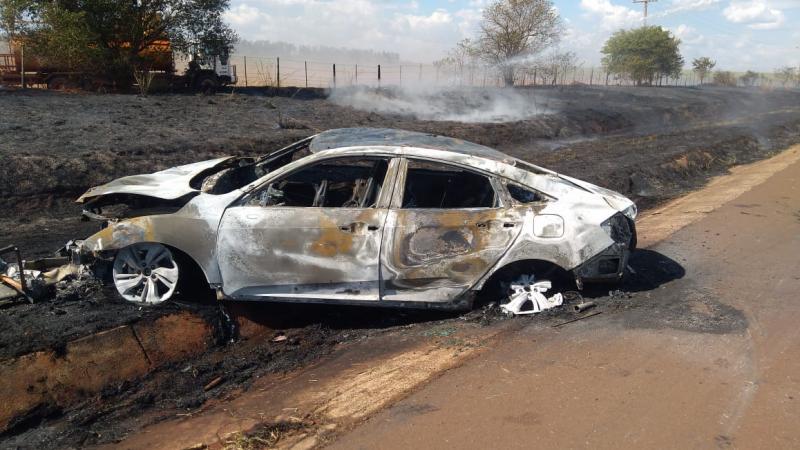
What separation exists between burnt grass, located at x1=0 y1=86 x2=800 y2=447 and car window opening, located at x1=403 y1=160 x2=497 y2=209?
1.04 m

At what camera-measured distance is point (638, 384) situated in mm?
4168

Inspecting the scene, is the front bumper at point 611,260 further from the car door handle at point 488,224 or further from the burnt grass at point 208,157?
the car door handle at point 488,224

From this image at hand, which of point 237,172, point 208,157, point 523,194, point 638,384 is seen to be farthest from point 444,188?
point 208,157

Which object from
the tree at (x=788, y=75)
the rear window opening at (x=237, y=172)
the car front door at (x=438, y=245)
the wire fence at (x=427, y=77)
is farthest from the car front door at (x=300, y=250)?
the tree at (x=788, y=75)

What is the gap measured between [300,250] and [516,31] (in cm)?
3992

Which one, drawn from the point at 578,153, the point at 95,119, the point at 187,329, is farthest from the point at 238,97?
the point at 187,329

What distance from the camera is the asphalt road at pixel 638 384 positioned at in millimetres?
3578

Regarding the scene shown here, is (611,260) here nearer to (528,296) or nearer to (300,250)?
(528,296)

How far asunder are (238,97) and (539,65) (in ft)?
93.4

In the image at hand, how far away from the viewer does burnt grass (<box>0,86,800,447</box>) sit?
15.1ft

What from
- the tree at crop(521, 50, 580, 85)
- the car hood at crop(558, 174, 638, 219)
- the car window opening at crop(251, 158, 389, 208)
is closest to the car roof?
the car window opening at crop(251, 158, 389, 208)

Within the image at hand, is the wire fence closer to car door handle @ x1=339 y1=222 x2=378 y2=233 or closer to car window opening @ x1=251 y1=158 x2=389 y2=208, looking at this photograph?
car window opening @ x1=251 y1=158 x2=389 y2=208

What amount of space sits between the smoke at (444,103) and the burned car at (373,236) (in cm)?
1753

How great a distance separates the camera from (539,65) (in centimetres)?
4528
